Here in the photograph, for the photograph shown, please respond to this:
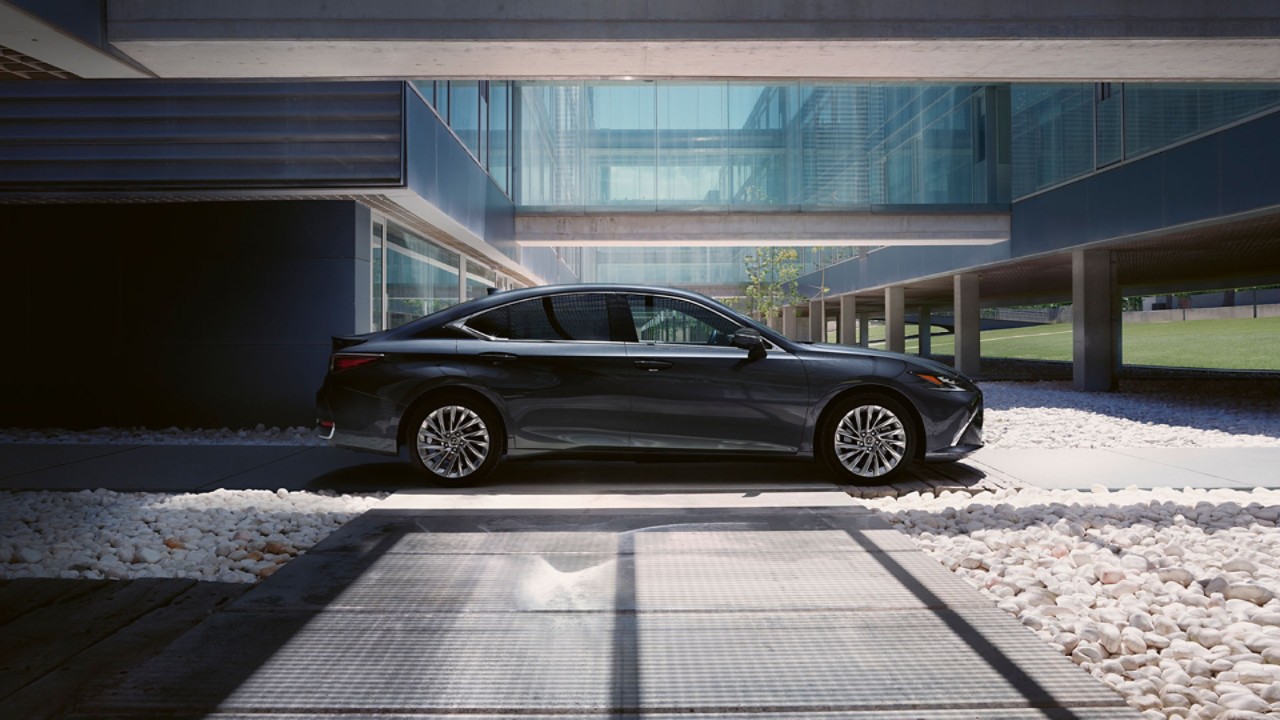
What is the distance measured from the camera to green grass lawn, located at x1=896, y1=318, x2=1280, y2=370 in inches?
1289

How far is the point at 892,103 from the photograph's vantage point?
23250mm

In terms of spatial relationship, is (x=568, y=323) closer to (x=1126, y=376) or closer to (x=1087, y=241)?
(x=1087, y=241)

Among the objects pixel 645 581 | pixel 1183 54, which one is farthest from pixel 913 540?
pixel 1183 54

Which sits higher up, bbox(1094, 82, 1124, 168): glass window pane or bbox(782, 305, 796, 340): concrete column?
bbox(1094, 82, 1124, 168): glass window pane

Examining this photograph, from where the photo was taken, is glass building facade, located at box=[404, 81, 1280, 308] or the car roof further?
glass building facade, located at box=[404, 81, 1280, 308]

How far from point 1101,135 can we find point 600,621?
1610 cm

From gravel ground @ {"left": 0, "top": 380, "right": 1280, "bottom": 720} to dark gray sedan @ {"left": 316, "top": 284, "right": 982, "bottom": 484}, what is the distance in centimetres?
64

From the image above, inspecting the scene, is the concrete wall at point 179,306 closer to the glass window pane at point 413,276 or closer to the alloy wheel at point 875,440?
the glass window pane at point 413,276

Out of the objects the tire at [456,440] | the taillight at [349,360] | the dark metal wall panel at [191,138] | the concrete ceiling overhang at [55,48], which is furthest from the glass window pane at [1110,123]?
the concrete ceiling overhang at [55,48]

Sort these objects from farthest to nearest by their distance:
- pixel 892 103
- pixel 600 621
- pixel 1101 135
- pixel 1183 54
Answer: pixel 892 103 → pixel 1101 135 → pixel 1183 54 → pixel 600 621

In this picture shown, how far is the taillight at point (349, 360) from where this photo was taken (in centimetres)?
658

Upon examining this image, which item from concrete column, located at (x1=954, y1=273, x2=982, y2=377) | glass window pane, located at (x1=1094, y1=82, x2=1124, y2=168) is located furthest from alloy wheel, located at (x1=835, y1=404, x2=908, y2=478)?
concrete column, located at (x1=954, y1=273, x2=982, y2=377)

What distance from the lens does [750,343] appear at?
6.50 m

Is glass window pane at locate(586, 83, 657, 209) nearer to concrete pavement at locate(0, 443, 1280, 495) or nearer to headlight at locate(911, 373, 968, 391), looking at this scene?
concrete pavement at locate(0, 443, 1280, 495)
